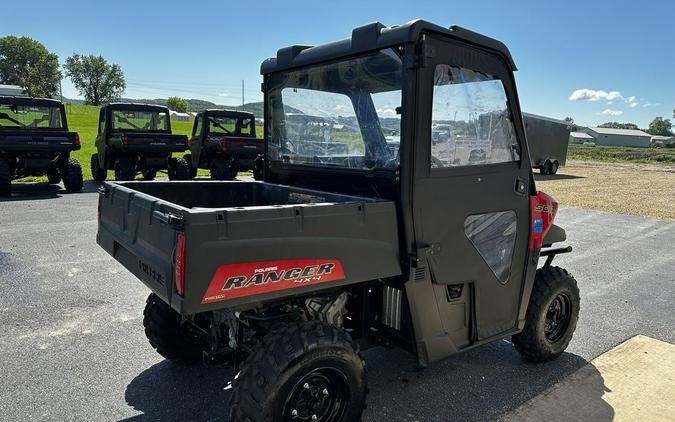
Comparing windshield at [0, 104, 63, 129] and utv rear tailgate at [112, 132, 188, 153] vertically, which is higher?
windshield at [0, 104, 63, 129]

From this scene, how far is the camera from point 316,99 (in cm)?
346

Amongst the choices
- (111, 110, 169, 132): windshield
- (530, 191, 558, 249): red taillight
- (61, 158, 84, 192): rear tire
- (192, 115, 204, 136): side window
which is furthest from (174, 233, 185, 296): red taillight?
(192, 115, 204, 136): side window

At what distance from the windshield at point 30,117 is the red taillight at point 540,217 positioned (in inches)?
486

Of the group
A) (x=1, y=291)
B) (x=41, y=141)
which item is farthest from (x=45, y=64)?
(x=1, y=291)

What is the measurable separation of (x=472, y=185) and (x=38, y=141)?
1178 cm

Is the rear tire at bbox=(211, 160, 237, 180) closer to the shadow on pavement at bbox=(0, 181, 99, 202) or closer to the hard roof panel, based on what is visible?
the shadow on pavement at bbox=(0, 181, 99, 202)

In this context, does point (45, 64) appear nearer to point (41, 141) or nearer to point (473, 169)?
point (41, 141)

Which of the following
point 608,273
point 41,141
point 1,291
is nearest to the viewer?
point 1,291

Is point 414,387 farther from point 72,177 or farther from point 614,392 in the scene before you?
point 72,177

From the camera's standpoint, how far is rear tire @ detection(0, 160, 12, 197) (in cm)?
1088

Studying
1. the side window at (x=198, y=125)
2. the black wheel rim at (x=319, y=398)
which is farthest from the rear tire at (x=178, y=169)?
the black wheel rim at (x=319, y=398)

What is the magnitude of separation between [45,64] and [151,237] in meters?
116

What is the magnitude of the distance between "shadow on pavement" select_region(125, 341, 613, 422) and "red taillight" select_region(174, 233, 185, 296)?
1208 millimetres

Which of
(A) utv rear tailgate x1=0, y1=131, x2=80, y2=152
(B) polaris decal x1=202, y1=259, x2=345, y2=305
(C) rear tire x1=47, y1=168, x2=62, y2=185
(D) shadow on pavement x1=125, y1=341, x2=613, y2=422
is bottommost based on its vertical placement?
(D) shadow on pavement x1=125, y1=341, x2=613, y2=422
